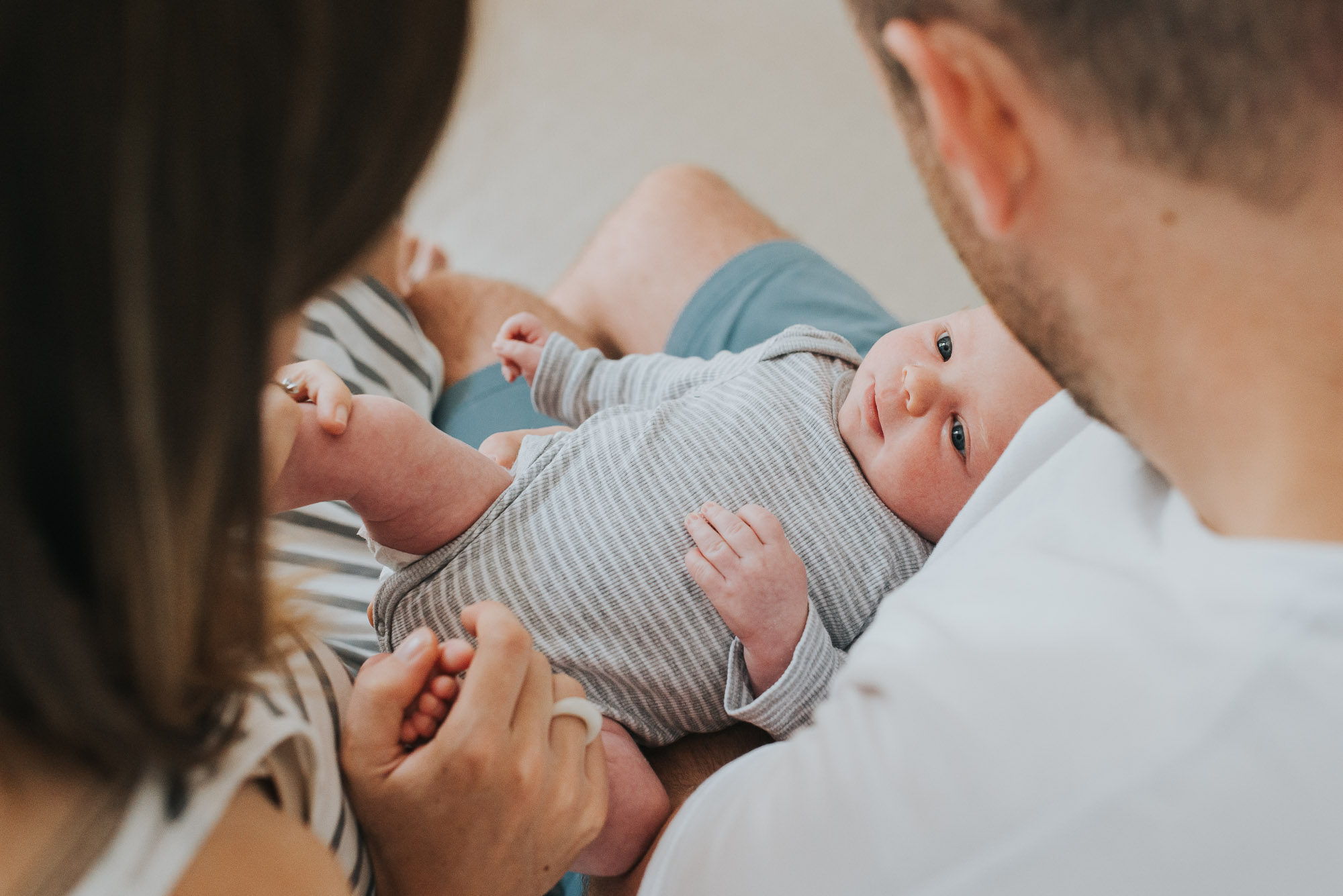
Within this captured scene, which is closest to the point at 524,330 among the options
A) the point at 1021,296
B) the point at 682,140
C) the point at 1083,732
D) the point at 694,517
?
the point at 694,517

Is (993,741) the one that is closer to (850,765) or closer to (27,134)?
(850,765)

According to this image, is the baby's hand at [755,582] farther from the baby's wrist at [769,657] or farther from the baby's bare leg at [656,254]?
the baby's bare leg at [656,254]

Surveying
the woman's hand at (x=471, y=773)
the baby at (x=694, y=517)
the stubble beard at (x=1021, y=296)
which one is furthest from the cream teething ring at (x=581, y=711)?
the stubble beard at (x=1021, y=296)

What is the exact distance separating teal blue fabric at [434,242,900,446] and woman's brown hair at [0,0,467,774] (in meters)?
0.77

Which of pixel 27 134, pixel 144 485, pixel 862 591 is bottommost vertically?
pixel 862 591

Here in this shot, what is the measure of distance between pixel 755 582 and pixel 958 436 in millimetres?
286

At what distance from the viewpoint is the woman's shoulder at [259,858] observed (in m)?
0.42

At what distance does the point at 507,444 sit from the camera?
1029 mm

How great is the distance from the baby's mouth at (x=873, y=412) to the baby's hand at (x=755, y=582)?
6.7 inches

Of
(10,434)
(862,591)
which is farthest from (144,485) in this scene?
(862,591)

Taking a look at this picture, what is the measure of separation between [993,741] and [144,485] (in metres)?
0.42

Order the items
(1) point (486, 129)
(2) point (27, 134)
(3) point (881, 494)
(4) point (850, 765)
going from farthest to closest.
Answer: (1) point (486, 129)
(3) point (881, 494)
(4) point (850, 765)
(2) point (27, 134)

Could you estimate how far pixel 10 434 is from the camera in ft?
1.01

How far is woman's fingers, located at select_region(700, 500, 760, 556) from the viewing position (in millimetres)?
822
